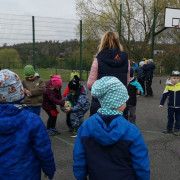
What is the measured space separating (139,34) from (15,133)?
20787 millimetres

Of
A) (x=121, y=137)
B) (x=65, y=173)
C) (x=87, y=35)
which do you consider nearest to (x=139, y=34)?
(x=87, y=35)

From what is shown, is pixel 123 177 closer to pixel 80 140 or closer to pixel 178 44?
pixel 80 140

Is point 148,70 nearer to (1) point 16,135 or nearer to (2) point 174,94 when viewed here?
(2) point 174,94

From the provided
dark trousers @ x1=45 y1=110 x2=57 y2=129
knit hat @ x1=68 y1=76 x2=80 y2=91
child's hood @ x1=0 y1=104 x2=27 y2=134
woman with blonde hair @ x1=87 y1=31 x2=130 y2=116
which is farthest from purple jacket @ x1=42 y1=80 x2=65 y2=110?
child's hood @ x1=0 y1=104 x2=27 y2=134

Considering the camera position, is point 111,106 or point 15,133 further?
point 15,133

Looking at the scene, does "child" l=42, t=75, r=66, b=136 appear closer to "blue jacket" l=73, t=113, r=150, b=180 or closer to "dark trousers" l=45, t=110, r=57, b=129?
"dark trousers" l=45, t=110, r=57, b=129

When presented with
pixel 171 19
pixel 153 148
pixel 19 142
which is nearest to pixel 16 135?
pixel 19 142

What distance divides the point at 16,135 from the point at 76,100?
309cm

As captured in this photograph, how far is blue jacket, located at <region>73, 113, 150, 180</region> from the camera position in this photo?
1948 millimetres

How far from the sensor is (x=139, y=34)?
71.4ft

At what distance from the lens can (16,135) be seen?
221cm

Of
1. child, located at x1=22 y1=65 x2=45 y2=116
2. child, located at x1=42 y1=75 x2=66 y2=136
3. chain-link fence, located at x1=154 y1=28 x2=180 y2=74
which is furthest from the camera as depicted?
chain-link fence, located at x1=154 y1=28 x2=180 y2=74

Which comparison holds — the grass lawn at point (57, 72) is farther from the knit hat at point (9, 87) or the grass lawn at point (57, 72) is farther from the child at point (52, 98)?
the knit hat at point (9, 87)

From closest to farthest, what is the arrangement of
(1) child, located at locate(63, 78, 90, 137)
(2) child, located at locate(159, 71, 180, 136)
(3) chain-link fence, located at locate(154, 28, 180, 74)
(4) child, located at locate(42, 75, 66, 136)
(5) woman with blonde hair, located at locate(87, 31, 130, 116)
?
(5) woman with blonde hair, located at locate(87, 31, 130, 116), (1) child, located at locate(63, 78, 90, 137), (4) child, located at locate(42, 75, 66, 136), (2) child, located at locate(159, 71, 180, 136), (3) chain-link fence, located at locate(154, 28, 180, 74)
